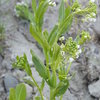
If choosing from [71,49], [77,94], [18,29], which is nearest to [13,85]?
[77,94]

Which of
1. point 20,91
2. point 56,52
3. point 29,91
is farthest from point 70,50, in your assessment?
point 29,91

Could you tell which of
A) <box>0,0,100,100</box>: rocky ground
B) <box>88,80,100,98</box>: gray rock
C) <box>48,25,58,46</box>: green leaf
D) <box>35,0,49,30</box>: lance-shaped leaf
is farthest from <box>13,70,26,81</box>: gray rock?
<box>35,0,49,30</box>: lance-shaped leaf

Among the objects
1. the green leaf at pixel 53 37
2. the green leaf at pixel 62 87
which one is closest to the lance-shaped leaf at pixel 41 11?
the green leaf at pixel 53 37

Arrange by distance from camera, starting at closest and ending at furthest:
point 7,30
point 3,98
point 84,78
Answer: point 3,98
point 84,78
point 7,30

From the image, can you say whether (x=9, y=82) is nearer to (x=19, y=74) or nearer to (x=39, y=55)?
(x=19, y=74)

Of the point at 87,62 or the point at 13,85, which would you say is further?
the point at 87,62

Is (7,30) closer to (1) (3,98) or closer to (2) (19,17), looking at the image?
(2) (19,17)

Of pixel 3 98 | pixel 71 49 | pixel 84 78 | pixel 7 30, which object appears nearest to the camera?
pixel 71 49
